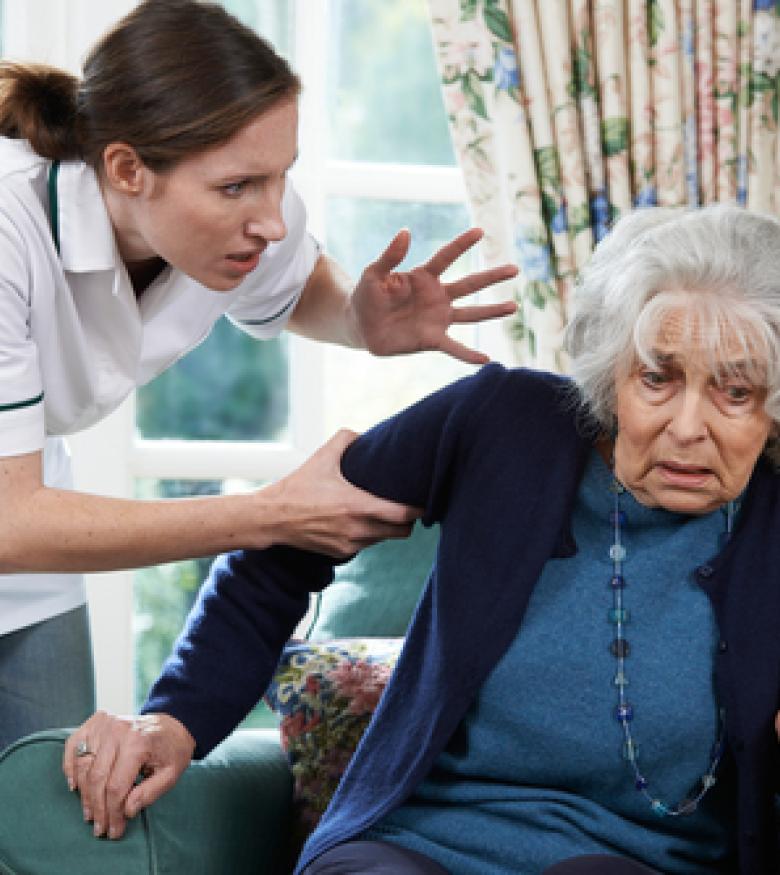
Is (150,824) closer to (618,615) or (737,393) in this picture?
(618,615)

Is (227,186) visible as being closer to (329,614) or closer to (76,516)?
(76,516)

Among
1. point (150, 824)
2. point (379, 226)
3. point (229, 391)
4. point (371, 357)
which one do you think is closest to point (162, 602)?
point (229, 391)

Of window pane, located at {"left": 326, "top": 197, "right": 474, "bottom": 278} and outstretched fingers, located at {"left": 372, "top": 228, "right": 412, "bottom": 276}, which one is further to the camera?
window pane, located at {"left": 326, "top": 197, "right": 474, "bottom": 278}

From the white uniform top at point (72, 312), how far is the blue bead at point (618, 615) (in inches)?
28.6

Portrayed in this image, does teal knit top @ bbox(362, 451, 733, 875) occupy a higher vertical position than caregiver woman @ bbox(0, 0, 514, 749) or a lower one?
lower

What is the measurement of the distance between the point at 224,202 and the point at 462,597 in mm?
570

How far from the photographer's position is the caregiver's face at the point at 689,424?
1.53 meters

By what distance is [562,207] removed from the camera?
2.71m

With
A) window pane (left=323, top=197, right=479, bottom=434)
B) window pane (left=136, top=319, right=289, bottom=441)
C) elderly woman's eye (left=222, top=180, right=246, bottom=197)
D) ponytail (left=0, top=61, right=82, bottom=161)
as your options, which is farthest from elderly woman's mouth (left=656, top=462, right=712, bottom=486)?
Result: window pane (left=136, top=319, right=289, bottom=441)

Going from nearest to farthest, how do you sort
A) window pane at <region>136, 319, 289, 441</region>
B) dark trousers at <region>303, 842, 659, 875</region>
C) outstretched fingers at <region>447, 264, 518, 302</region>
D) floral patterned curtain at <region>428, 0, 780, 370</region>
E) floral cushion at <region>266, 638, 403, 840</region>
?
dark trousers at <region>303, 842, 659, 875</region>, floral cushion at <region>266, 638, 403, 840</region>, outstretched fingers at <region>447, 264, 518, 302</region>, floral patterned curtain at <region>428, 0, 780, 370</region>, window pane at <region>136, 319, 289, 441</region>

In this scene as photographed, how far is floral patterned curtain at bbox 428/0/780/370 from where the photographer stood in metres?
2.68

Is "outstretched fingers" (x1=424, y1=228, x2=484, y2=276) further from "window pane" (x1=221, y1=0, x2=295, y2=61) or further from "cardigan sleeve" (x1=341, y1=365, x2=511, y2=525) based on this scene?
"window pane" (x1=221, y1=0, x2=295, y2=61)

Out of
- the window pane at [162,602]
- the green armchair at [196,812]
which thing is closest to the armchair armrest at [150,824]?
the green armchair at [196,812]

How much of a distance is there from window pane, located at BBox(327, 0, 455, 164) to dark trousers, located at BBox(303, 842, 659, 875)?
192cm
